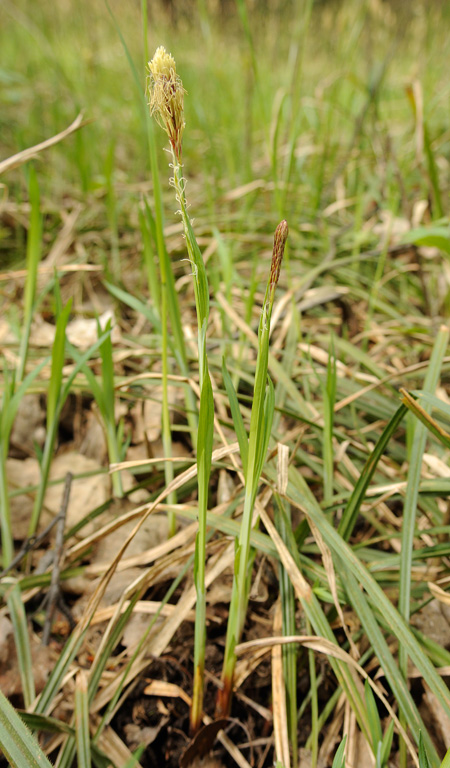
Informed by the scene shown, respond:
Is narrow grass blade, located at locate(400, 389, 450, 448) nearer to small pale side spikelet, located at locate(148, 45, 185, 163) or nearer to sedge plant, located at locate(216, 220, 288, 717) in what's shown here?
sedge plant, located at locate(216, 220, 288, 717)

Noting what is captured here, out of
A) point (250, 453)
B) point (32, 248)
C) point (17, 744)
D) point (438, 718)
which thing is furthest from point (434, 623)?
point (32, 248)

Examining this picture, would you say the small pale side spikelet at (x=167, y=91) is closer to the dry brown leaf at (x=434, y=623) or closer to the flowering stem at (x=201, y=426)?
the flowering stem at (x=201, y=426)

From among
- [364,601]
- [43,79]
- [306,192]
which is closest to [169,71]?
[364,601]

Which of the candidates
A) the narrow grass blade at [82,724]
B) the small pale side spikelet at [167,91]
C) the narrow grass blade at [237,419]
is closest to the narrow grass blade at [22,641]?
the narrow grass blade at [82,724]

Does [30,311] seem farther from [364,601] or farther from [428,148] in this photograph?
[428,148]

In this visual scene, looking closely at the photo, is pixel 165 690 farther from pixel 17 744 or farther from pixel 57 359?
pixel 57 359

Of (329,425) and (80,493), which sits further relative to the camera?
(80,493)

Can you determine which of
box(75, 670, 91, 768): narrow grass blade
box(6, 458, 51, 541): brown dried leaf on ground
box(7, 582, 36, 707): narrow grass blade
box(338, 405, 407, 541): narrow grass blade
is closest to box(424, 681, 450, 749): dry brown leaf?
box(338, 405, 407, 541): narrow grass blade
